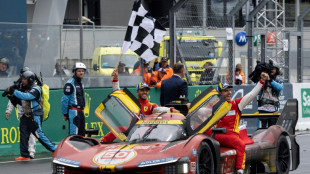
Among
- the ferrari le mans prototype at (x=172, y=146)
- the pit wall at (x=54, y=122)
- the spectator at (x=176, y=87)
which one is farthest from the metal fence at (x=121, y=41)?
the ferrari le mans prototype at (x=172, y=146)

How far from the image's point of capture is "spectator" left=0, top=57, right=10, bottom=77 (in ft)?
53.1

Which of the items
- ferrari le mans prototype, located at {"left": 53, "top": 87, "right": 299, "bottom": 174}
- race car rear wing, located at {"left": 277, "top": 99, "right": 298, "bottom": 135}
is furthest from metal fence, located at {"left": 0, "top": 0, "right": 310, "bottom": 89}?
race car rear wing, located at {"left": 277, "top": 99, "right": 298, "bottom": 135}

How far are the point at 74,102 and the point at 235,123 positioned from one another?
4.62 meters

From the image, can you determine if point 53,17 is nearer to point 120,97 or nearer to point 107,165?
point 120,97

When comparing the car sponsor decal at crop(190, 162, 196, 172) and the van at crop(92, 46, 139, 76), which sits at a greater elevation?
the van at crop(92, 46, 139, 76)

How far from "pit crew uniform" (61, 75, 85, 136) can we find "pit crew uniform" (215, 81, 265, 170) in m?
4.29

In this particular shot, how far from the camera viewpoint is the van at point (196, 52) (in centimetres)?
1925

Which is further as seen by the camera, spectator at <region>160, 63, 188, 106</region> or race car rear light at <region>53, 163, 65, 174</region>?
spectator at <region>160, 63, 188, 106</region>

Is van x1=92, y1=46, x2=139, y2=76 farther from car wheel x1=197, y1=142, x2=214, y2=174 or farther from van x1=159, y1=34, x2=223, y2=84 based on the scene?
car wheel x1=197, y1=142, x2=214, y2=174

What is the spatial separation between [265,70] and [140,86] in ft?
5.95

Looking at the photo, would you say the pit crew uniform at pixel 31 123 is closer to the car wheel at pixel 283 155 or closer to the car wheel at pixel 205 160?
the car wheel at pixel 283 155

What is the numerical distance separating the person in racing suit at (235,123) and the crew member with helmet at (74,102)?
4.25 metres

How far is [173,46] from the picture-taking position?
1880 cm

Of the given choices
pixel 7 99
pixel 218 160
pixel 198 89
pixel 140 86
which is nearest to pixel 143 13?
pixel 140 86
